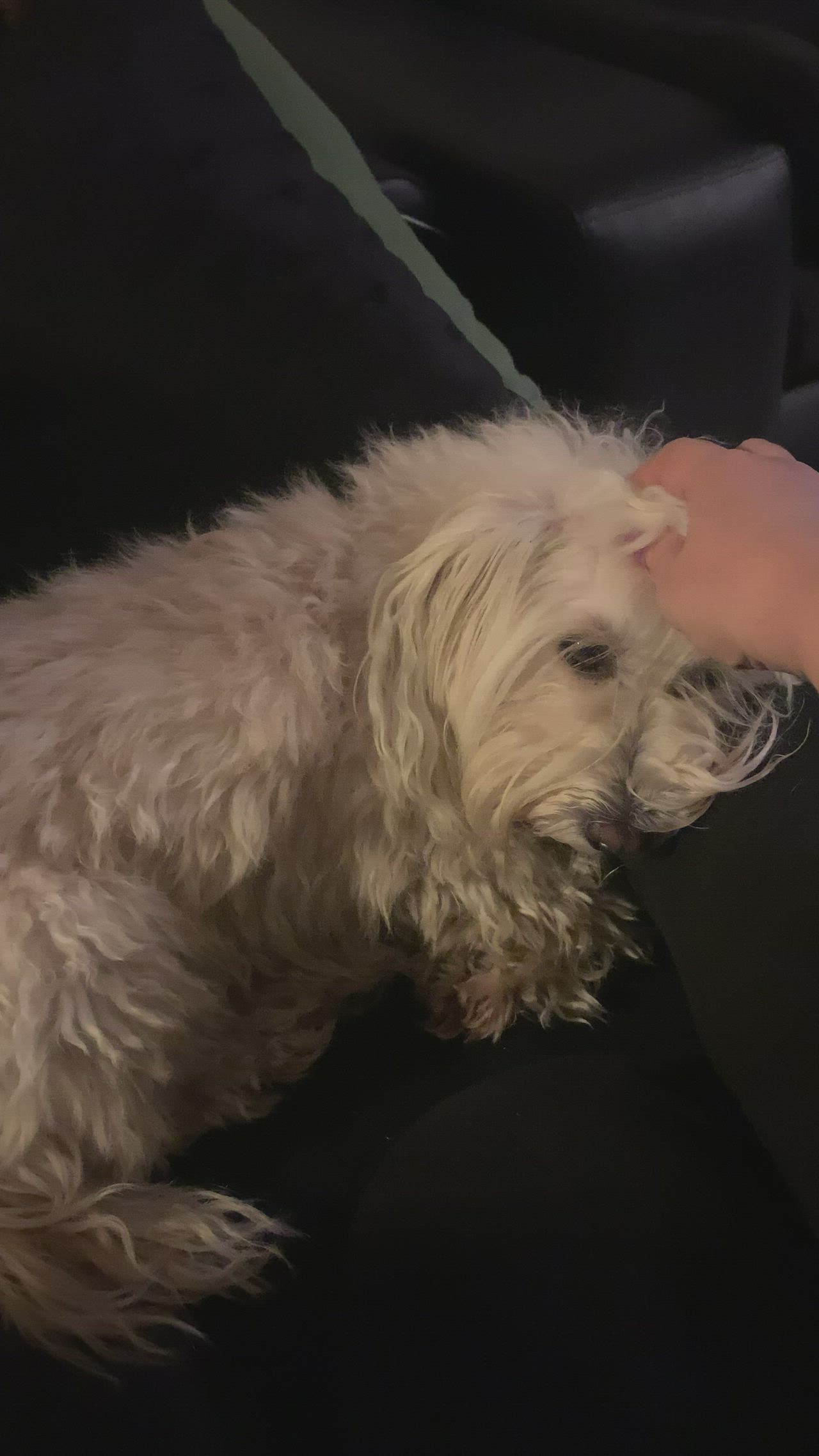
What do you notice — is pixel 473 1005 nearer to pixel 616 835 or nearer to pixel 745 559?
pixel 616 835

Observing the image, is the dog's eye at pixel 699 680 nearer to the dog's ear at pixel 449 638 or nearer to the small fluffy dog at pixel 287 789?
the small fluffy dog at pixel 287 789

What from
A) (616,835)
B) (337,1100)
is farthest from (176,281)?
(337,1100)

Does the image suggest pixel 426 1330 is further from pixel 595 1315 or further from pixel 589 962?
pixel 589 962

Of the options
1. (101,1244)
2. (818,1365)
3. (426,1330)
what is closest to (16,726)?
→ (101,1244)

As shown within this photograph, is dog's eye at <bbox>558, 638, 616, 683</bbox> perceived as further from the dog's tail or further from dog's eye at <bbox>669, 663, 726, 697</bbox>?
the dog's tail

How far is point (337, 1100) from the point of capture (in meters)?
0.92

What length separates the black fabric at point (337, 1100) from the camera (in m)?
0.67

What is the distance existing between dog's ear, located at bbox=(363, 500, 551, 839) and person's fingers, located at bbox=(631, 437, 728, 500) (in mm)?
92

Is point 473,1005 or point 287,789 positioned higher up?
point 287,789

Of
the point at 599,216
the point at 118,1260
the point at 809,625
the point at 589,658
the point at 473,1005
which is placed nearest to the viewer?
the point at 809,625

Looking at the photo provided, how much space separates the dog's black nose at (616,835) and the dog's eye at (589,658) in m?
0.12

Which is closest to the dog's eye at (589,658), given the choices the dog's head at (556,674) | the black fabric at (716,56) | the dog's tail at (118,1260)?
the dog's head at (556,674)

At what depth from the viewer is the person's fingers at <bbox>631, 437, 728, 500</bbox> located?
0.78 metres

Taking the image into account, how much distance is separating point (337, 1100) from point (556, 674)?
408mm
